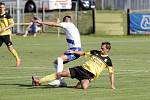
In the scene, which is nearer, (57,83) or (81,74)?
(81,74)

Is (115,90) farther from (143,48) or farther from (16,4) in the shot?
(16,4)

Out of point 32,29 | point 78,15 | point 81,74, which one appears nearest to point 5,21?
point 81,74

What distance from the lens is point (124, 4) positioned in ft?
223

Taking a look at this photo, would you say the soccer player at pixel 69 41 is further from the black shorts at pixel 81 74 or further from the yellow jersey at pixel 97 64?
the yellow jersey at pixel 97 64

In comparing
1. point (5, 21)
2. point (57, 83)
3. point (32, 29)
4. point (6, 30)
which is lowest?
point (32, 29)

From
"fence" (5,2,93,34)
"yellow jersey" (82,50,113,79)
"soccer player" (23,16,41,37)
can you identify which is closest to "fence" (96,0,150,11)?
"fence" (5,2,93,34)

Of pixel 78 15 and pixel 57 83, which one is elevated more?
pixel 57 83

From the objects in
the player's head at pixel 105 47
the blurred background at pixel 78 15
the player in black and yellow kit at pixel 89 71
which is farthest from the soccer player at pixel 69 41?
the blurred background at pixel 78 15

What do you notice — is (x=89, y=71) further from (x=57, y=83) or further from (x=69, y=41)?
(x=69, y=41)

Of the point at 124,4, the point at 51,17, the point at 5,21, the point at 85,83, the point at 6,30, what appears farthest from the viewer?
the point at 124,4

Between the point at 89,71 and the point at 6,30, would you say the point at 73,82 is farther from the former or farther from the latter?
the point at 6,30

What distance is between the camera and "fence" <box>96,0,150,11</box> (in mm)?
67188

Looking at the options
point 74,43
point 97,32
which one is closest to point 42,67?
point 74,43

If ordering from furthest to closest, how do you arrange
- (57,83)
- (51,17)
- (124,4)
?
(124,4) → (51,17) → (57,83)
